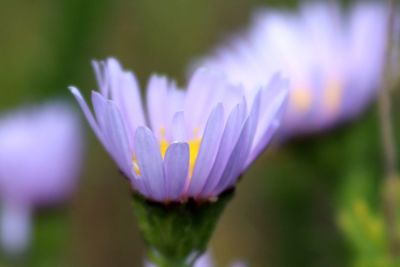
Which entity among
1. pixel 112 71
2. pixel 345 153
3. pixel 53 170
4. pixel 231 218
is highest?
pixel 112 71

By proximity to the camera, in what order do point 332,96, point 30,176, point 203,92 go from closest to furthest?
point 203,92 < point 332,96 < point 30,176

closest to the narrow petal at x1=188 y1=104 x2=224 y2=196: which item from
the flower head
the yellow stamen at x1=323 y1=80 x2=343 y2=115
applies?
the yellow stamen at x1=323 y1=80 x2=343 y2=115

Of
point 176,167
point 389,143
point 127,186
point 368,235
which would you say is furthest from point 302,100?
point 127,186

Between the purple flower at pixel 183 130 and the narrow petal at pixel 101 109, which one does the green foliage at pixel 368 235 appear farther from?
the narrow petal at pixel 101 109

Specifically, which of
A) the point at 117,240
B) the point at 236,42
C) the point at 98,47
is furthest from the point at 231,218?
the point at 236,42

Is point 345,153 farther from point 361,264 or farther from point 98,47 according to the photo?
point 98,47

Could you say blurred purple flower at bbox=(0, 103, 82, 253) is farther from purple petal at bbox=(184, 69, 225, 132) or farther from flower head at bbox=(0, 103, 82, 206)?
purple petal at bbox=(184, 69, 225, 132)

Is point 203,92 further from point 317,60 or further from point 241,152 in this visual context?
point 317,60

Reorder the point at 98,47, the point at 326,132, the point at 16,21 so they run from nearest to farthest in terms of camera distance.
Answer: the point at 326,132, the point at 98,47, the point at 16,21
